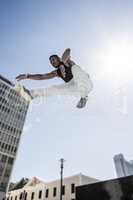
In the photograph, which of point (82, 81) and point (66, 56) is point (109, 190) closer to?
point (82, 81)

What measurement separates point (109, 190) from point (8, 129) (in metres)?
64.8

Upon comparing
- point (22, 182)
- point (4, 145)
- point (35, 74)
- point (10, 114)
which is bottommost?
point (35, 74)

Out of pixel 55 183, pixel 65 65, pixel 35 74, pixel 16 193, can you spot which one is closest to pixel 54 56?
pixel 65 65

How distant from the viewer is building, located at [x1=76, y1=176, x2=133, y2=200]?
43.2 ft

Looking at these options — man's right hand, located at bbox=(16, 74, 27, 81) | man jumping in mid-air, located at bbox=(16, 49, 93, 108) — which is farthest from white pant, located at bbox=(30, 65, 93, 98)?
man's right hand, located at bbox=(16, 74, 27, 81)

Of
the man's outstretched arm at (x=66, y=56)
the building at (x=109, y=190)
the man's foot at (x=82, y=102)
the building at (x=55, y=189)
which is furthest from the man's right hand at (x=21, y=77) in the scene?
the building at (x=55, y=189)

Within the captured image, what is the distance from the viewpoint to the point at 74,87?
23.2ft

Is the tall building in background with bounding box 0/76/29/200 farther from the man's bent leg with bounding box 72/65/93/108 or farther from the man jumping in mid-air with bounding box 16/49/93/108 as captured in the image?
the man's bent leg with bounding box 72/65/93/108

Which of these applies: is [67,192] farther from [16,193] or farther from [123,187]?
[123,187]

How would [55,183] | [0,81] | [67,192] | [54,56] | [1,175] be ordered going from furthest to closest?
[0,81] → [1,175] → [55,183] → [67,192] → [54,56]

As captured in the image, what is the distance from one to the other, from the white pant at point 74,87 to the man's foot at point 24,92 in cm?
14

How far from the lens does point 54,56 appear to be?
6.89 meters

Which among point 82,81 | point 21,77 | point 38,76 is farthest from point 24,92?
point 82,81

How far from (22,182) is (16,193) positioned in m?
19.6
